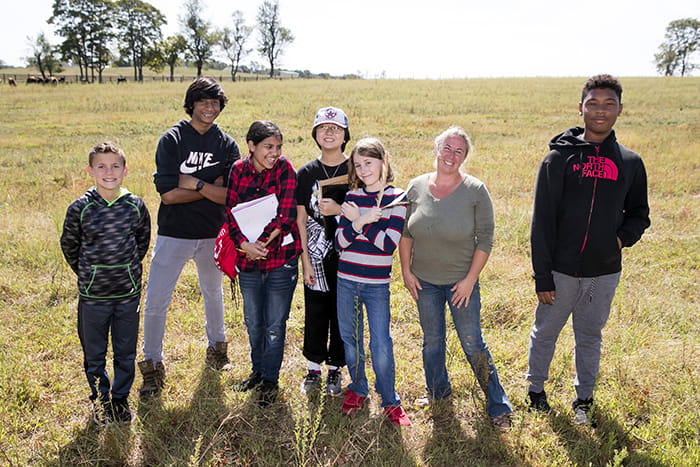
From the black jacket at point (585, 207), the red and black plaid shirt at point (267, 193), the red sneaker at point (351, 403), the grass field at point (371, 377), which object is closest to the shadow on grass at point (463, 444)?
the grass field at point (371, 377)

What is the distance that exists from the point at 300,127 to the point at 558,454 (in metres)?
17.6

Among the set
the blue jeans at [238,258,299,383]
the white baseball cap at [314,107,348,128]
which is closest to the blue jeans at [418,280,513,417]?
the blue jeans at [238,258,299,383]

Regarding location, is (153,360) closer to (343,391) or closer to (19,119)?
(343,391)

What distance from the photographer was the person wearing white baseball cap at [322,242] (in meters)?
3.27

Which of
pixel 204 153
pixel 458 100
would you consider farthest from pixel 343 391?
pixel 458 100

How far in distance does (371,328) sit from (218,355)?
1.66 meters

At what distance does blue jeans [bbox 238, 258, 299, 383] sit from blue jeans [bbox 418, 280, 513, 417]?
1022mm

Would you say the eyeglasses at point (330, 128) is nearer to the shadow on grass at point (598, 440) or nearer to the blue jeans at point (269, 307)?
the blue jeans at point (269, 307)

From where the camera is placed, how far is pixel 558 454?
9.80 ft

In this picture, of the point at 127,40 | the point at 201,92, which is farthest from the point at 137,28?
the point at 201,92

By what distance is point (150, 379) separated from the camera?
12.1 ft

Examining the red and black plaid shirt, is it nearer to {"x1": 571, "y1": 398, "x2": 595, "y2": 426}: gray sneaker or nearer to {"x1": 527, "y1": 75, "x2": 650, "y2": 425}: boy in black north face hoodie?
{"x1": 527, "y1": 75, "x2": 650, "y2": 425}: boy in black north face hoodie

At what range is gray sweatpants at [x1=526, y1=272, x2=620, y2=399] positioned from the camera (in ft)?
10.2

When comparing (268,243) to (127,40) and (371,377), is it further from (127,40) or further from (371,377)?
(127,40)
